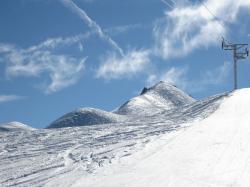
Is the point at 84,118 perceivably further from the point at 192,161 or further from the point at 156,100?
the point at 192,161

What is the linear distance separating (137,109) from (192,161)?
51277 mm

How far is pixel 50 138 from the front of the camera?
33.1 m

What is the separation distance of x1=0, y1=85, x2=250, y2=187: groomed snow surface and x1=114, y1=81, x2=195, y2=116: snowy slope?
37712mm

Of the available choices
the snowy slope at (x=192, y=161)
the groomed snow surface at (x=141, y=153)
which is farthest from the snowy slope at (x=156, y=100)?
the snowy slope at (x=192, y=161)

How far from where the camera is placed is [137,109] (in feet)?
242

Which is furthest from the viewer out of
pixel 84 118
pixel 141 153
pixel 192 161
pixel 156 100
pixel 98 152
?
pixel 156 100

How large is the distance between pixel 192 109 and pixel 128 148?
1389cm

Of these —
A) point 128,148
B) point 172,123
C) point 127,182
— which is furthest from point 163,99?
point 127,182

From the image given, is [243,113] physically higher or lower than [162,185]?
higher

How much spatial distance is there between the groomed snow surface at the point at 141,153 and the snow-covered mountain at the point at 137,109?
13.3 meters

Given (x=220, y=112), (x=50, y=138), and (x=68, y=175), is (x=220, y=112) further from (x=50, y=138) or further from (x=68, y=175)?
(x=68, y=175)

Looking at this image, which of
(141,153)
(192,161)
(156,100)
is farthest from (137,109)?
(192,161)

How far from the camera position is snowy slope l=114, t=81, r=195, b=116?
74575mm

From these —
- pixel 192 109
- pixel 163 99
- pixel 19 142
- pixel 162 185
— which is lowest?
pixel 162 185
